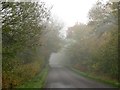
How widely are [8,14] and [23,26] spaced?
0.96 metres

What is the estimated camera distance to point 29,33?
47.1ft

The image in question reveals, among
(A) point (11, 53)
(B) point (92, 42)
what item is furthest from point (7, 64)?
(B) point (92, 42)

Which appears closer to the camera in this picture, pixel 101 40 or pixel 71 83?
pixel 71 83

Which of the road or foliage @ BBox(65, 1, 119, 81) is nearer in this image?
foliage @ BBox(65, 1, 119, 81)

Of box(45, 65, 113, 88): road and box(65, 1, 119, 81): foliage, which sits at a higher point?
box(65, 1, 119, 81): foliage

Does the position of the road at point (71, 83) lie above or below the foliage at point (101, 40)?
below

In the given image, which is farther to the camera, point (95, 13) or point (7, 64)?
point (95, 13)

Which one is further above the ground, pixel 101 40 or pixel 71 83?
pixel 101 40

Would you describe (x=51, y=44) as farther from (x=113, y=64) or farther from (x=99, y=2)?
(x=99, y=2)

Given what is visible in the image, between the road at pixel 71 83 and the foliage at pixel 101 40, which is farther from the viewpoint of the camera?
the road at pixel 71 83

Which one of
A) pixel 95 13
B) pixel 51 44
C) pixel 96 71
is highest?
pixel 95 13

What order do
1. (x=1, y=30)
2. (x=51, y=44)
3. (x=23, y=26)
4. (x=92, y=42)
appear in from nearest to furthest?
1. (x=1, y=30)
2. (x=23, y=26)
3. (x=92, y=42)
4. (x=51, y=44)

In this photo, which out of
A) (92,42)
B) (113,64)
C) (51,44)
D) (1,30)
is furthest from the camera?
(51,44)

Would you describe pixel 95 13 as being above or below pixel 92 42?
above
